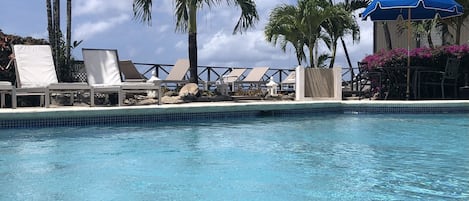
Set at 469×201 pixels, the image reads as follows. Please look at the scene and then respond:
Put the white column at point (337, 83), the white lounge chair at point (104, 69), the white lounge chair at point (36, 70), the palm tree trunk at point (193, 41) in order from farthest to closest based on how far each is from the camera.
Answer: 1. the white column at point (337, 83)
2. the palm tree trunk at point (193, 41)
3. the white lounge chair at point (104, 69)
4. the white lounge chair at point (36, 70)

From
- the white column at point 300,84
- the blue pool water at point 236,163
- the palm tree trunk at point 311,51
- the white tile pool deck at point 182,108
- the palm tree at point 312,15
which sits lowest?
the blue pool water at point 236,163

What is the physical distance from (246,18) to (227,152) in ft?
24.0

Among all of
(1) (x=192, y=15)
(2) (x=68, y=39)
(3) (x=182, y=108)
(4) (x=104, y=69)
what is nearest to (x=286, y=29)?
(1) (x=192, y=15)

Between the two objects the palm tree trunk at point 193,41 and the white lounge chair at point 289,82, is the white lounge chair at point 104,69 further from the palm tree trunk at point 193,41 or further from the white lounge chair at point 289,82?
the white lounge chair at point 289,82

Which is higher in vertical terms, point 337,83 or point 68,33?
point 68,33

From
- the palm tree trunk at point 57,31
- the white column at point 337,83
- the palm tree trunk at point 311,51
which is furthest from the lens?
the palm tree trunk at point 311,51

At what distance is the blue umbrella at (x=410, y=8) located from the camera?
33.2ft

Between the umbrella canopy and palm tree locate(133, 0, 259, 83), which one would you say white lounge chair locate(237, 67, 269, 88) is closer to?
palm tree locate(133, 0, 259, 83)

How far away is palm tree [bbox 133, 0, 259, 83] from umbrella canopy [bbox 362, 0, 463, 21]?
2635 millimetres

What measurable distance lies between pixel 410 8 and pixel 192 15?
4.68 metres

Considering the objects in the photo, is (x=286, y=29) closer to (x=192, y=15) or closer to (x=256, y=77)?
(x=256, y=77)

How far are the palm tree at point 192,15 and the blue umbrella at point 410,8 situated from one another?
2.62m

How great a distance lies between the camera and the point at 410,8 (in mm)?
10984

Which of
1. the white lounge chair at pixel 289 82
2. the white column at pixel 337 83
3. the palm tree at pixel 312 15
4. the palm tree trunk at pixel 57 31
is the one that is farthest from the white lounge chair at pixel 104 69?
the white lounge chair at pixel 289 82
